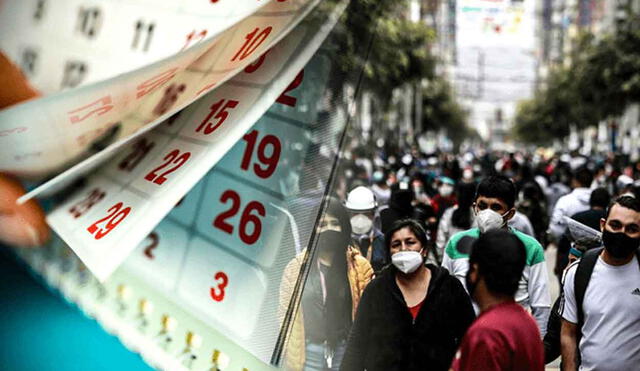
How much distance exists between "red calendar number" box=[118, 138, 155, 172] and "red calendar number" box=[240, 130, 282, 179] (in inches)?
14.4

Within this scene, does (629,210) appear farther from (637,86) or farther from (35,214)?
(637,86)

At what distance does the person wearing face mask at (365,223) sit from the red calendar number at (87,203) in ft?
9.27

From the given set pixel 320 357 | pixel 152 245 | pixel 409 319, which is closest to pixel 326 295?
pixel 320 357

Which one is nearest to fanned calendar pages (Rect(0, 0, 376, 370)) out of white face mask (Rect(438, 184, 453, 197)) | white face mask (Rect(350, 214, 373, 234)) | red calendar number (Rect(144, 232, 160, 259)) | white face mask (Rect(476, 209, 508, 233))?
red calendar number (Rect(144, 232, 160, 259))

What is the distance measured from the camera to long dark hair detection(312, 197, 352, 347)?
4.73 m

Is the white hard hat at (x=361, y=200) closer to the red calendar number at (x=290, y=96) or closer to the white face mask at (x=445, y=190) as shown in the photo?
the red calendar number at (x=290, y=96)

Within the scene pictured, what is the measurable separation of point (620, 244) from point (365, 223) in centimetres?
267

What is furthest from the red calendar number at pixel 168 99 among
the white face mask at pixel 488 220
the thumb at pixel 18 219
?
the white face mask at pixel 488 220

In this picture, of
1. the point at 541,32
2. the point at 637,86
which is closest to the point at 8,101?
the point at 637,86

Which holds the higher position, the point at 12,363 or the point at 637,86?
the point at 12,363

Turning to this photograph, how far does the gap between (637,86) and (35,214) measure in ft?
111

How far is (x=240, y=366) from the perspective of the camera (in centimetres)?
379

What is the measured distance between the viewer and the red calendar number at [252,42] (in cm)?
402

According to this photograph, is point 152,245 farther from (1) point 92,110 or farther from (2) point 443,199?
(2) point 443,199
